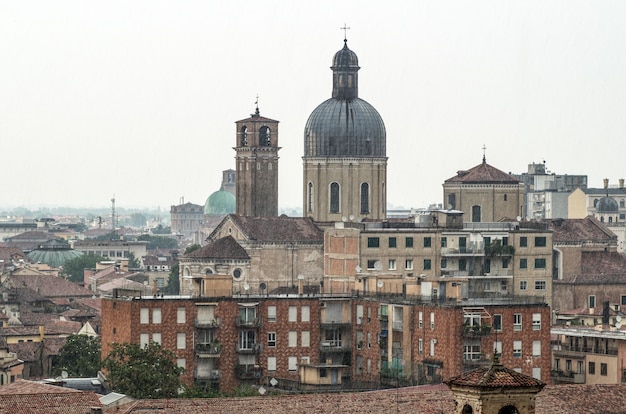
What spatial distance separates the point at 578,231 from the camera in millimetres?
119812

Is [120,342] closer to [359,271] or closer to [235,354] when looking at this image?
[235,354]

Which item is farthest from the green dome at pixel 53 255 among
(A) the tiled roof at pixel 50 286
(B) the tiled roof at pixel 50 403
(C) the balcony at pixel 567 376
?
(B) the tiled roof at pixel 50 403

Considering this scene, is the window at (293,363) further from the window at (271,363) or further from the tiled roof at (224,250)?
the tiled roof at (224,250)

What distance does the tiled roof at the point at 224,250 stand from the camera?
110062 mm

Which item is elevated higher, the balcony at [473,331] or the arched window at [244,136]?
the arched window at [244,136]

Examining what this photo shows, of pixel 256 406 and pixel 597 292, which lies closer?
pixel 256 406

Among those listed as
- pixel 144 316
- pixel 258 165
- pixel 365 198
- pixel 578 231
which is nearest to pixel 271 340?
pixel 144 316

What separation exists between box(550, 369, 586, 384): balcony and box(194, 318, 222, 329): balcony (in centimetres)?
1250

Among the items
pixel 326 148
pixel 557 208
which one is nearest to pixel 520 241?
pixel 326 148

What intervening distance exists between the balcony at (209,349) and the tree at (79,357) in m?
5.57

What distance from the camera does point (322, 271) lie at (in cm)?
11000

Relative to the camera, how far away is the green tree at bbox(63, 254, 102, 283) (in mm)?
175375

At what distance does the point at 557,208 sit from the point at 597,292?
77008 millimetres

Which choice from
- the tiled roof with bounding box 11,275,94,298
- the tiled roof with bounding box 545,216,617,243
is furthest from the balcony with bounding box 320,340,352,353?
the tiled roof with bounding box 11,275,94,298
